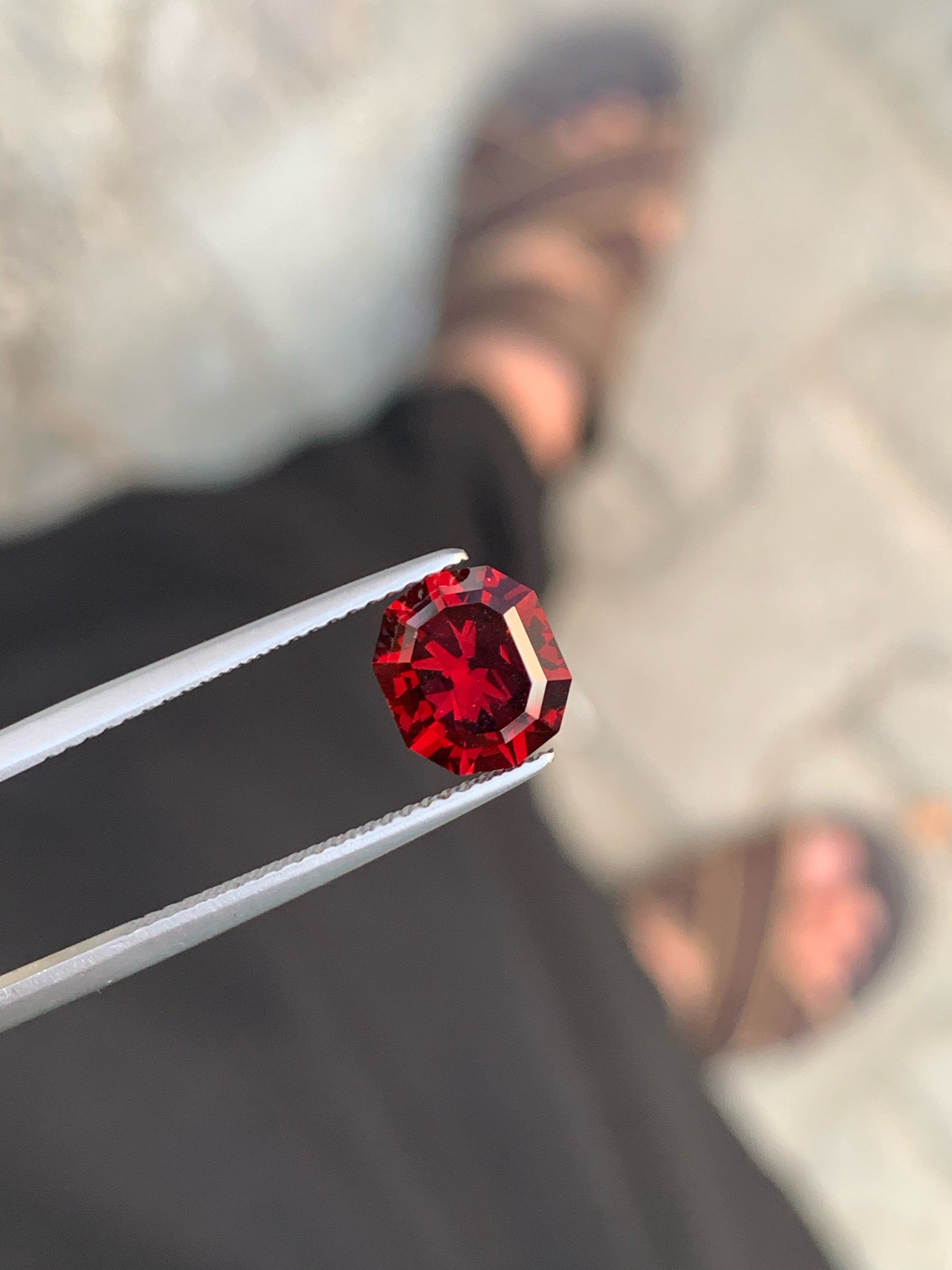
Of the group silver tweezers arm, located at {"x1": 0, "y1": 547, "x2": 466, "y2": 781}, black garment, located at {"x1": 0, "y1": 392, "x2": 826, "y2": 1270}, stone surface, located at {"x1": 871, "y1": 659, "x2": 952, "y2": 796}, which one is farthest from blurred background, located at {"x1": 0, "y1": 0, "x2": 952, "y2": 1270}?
silver tweezers arm, located at {"x1": 0, "y1": 547, "x2": 466, "y2": 781}

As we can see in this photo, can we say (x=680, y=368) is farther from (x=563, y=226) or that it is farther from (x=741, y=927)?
(x=741, y=927)

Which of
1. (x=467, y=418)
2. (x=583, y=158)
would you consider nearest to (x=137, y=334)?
(x=467, y=418)

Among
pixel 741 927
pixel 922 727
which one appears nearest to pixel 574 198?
pixel 922 727

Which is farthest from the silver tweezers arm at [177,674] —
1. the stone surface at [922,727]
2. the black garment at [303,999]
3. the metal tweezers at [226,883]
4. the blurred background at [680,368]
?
the stone surface at [922,727]

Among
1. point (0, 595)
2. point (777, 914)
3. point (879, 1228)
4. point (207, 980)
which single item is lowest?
point (879, 1228)

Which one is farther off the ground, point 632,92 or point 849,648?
point 632,92

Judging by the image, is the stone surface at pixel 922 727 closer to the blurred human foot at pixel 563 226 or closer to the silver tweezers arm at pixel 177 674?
the blurred human foot at pixel 563 226

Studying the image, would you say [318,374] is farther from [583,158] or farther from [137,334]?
[583,158]
